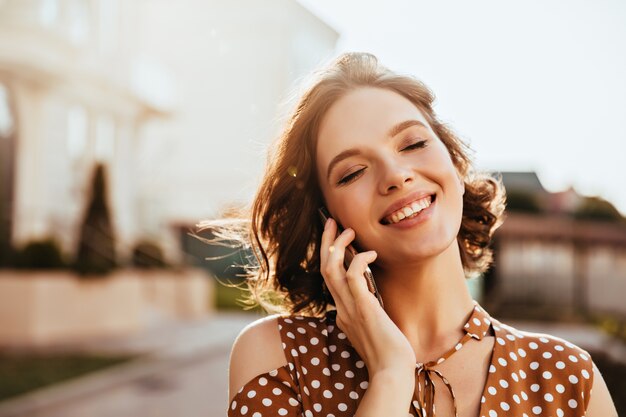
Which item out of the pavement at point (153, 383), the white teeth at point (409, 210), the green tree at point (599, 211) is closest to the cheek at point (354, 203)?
the white teeth at point (409, 210)

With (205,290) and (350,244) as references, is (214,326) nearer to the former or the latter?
(205,290)

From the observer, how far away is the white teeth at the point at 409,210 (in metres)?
2.24

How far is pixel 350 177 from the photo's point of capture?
2.38 m

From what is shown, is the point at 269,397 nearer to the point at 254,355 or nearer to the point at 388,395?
the point at 254,355

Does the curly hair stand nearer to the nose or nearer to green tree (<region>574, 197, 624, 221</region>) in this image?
the nose

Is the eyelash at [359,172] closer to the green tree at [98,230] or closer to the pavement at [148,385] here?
the pavement at [148,385]

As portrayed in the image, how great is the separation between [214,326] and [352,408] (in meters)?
15.9

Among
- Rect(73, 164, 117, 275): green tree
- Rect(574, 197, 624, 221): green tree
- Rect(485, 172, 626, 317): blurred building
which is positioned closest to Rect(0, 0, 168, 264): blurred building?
Rect(73, 164, 117, 275): green tree

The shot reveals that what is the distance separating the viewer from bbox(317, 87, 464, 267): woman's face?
2.24 m

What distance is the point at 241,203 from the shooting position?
3119mm

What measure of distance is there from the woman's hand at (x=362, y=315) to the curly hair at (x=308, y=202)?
32 cm

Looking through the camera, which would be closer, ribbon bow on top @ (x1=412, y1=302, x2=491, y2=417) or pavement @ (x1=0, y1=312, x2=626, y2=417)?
ribbon bow on top @ (x1=412, y1=302, x2=491, y2=417)

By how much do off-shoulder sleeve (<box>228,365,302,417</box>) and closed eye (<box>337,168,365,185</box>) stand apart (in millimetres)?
647

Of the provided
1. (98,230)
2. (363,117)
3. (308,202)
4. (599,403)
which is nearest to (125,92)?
(98,230)
